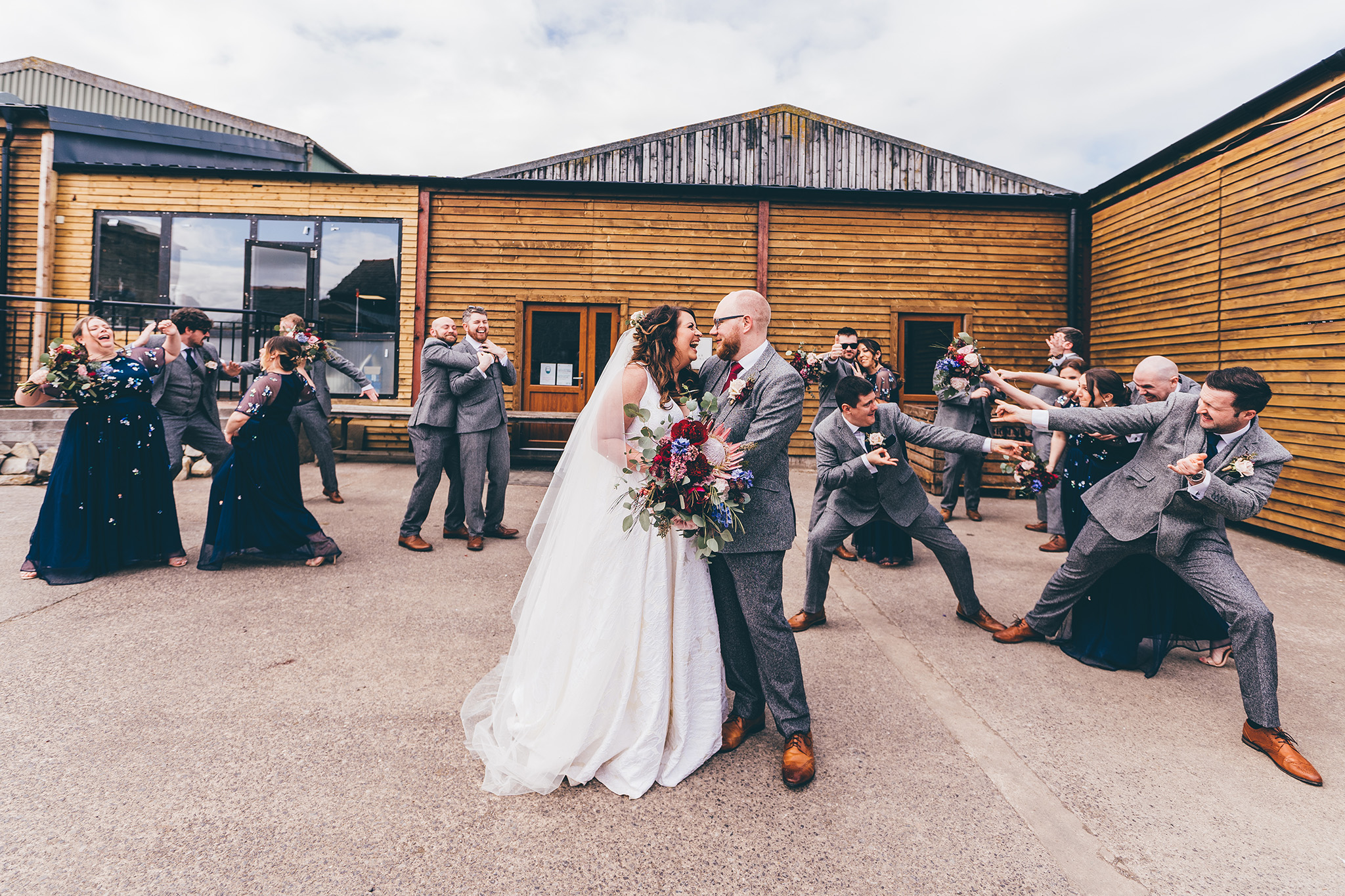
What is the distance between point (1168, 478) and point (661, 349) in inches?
105

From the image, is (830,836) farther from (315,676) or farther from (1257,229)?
(1257,229)

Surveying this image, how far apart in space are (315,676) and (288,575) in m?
2.04

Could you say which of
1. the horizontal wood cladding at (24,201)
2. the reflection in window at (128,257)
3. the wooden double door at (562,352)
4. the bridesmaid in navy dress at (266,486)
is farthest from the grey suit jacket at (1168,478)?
the horizontal wood cladding at (24,201)

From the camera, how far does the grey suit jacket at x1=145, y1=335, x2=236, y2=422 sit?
6.26 m

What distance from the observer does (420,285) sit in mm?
11594

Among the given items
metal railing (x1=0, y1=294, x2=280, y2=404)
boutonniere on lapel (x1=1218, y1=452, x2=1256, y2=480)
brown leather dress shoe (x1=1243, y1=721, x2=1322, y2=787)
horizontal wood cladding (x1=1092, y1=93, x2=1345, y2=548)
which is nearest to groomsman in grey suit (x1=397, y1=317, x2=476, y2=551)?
boutonniere on lapel (x1=1218, y1=452, x2=1256, y2=480)

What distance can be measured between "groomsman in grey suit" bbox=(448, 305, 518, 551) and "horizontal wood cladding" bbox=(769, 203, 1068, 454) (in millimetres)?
6242

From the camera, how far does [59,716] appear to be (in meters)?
2.92

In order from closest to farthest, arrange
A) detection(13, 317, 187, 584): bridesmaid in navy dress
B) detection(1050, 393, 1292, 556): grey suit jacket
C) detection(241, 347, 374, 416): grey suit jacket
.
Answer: detection(1050, 393, 1292, 556): grey suit jacket → detection(13, 317, 187, 584): bridesmaid in navy dress → detection(241, 347, 374, 416): grey suit jacket

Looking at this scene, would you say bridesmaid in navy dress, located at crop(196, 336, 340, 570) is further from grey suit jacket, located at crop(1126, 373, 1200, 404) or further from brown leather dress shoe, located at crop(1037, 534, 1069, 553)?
brown leather dress shoe, located at crop(1037, 534, 1069, 553)

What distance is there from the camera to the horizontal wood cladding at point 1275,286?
21.5 ft

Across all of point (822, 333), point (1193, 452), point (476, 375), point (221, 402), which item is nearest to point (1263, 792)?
point (1193, 452)

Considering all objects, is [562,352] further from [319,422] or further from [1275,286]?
[1275,286]

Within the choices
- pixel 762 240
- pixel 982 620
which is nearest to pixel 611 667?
pixel 982 620
